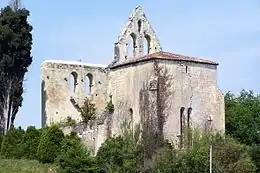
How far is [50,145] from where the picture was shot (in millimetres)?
45344

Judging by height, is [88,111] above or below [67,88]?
below

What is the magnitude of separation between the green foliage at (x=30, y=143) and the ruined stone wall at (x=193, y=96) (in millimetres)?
8238

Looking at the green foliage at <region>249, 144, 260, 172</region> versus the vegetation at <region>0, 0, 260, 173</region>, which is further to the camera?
the green foliage at <region>249, 144, 260, 172</region>

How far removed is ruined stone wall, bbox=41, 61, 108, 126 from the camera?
186 ft

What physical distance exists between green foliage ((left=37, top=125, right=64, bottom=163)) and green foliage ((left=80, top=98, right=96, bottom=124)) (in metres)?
6.46

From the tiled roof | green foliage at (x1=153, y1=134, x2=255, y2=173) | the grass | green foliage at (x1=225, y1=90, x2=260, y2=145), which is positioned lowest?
the grass

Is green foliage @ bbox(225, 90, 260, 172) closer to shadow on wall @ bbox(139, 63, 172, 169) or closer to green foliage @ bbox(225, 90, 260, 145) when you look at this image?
green foliage @ bbox(225, 90, 260, 145)

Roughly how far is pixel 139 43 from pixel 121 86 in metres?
10.9

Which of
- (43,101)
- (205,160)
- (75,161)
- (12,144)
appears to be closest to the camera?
(205,160)

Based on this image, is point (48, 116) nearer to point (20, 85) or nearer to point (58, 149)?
point (20, 85)

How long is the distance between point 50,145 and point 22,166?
3.01 meters

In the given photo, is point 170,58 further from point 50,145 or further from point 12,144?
point 12,144

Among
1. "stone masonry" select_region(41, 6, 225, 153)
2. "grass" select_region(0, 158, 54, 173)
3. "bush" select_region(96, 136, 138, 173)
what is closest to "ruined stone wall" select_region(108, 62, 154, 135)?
"stone masonry" select_region(41, 6, 225, 153)

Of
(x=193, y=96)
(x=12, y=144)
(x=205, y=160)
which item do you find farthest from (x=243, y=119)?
(x=205, y=160)
